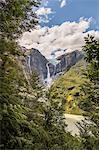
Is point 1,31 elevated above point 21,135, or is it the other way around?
point 1,31

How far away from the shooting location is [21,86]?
12.2 m

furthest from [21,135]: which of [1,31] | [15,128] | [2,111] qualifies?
[1,31]

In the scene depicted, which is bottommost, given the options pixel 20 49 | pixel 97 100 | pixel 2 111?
pixel 2 111

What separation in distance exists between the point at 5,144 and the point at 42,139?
6.39 ft

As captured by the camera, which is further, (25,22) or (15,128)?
(25,22)

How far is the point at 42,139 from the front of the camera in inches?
406

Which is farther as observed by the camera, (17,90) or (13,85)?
(17,90)

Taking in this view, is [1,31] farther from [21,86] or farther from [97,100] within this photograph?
[97,100]

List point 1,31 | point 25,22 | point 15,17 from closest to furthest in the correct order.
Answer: point 1,31
point 15,17
point 25,22

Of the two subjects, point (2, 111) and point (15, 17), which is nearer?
point (2, 111)

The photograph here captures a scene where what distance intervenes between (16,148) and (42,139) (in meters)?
1.81

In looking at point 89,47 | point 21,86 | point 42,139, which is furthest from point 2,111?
point 89,47

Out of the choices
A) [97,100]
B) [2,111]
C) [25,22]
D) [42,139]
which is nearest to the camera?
[2,111]

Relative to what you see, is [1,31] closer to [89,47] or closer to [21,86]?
[21,86]
